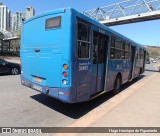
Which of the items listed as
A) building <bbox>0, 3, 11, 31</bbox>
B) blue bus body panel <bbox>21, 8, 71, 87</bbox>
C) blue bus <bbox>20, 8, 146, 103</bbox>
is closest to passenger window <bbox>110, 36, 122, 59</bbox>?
blue bus <bbox>20, 8, 146, 103</bbox>

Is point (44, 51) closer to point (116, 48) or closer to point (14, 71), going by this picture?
point (116, 48)

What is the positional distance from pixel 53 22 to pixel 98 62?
2.16 meters

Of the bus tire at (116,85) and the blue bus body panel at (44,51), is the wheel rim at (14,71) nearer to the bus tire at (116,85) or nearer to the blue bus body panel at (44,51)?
the blue bus body panel at (44,51)

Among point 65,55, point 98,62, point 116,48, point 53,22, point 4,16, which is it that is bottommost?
point 98,62

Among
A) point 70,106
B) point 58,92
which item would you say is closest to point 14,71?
point 70,106

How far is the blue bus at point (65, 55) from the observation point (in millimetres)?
5477

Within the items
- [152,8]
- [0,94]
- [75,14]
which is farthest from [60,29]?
[152,8]

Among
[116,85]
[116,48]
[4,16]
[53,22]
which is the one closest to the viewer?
[53,22]

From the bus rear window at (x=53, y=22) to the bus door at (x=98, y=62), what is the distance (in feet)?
4.46

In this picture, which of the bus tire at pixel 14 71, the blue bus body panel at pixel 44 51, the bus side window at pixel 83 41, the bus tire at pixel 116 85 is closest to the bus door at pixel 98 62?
the bus side window at pixel 83 41

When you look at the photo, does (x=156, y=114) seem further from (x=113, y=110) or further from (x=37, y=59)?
(x=37, y=59)

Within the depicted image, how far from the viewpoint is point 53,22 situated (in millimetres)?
5879

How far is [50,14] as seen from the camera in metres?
6.00

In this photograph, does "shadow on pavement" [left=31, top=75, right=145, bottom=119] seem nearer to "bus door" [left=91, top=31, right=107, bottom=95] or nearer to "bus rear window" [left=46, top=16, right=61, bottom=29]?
"bus door" [left=91, top=31, right=107, bottom=95]
